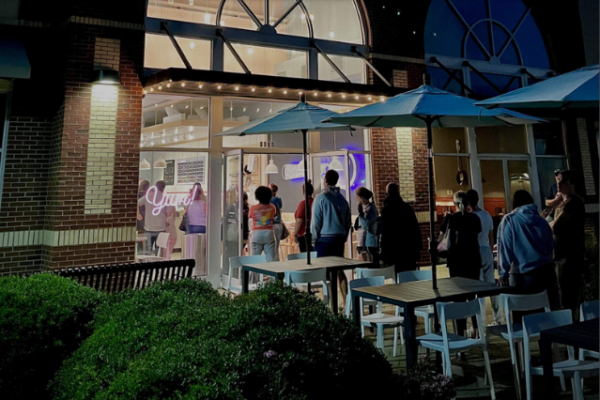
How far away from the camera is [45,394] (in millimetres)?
2908

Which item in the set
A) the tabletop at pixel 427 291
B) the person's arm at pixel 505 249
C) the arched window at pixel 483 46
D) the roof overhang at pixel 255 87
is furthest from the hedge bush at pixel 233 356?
the arched window at pixel 483 46

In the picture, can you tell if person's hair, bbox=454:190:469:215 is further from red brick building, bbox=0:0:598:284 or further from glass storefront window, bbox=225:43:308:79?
glass storefront window, bbox=225:43:308:79

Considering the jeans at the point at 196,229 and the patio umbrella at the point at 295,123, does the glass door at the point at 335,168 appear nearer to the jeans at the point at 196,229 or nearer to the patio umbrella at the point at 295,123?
the jeans at the point at 196,229

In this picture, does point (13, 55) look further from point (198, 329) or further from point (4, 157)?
point (198, 329)

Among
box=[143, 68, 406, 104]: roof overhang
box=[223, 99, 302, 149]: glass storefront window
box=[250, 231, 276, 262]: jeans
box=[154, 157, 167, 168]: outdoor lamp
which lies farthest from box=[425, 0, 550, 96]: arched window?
box=[154, 157, 167, 168]: outdoor lamp

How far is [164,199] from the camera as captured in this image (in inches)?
333

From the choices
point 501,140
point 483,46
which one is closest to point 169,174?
point 501,140

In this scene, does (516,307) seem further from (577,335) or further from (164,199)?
(164,199)

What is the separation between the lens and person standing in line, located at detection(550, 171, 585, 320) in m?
4.89

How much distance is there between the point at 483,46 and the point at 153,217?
1063 centimetres

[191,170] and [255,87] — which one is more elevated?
[255,87]

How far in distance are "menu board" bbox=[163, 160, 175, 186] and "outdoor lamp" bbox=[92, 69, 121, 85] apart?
179cm

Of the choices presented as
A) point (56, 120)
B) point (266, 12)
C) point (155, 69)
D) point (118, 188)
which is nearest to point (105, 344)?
point (118, 188)

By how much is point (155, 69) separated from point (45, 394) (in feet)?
22.6
